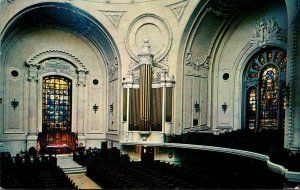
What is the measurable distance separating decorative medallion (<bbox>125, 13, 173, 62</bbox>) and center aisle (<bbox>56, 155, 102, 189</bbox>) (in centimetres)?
713

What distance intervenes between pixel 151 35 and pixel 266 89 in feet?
24.2

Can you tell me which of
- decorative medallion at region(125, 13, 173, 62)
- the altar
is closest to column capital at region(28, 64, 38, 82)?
the altar

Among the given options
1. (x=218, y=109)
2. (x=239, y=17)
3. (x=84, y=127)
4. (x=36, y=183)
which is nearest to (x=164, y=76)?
(x=218, y=109)

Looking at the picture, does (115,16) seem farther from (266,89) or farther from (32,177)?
(32,177)

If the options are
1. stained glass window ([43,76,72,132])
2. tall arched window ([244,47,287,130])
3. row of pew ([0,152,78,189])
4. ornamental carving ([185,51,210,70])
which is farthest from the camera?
stained glass window ([43,76,72,132])

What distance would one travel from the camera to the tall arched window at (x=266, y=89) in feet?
45.8

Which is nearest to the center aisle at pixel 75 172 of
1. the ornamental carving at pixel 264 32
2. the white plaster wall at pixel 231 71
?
the white plaster wall at pixel 231 71

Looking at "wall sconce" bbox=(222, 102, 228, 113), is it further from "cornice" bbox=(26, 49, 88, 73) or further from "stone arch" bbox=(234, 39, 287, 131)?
"cornice" bbox=(26, 49, 88, 73)

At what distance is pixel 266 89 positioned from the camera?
14922 mm

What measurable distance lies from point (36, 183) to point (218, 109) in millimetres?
11438

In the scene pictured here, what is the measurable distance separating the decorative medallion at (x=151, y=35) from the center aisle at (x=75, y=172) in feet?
23.4

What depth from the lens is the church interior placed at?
14.7 metres

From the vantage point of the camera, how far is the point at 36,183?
27.1 feet

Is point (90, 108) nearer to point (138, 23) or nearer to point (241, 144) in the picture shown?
point (138, 23)
